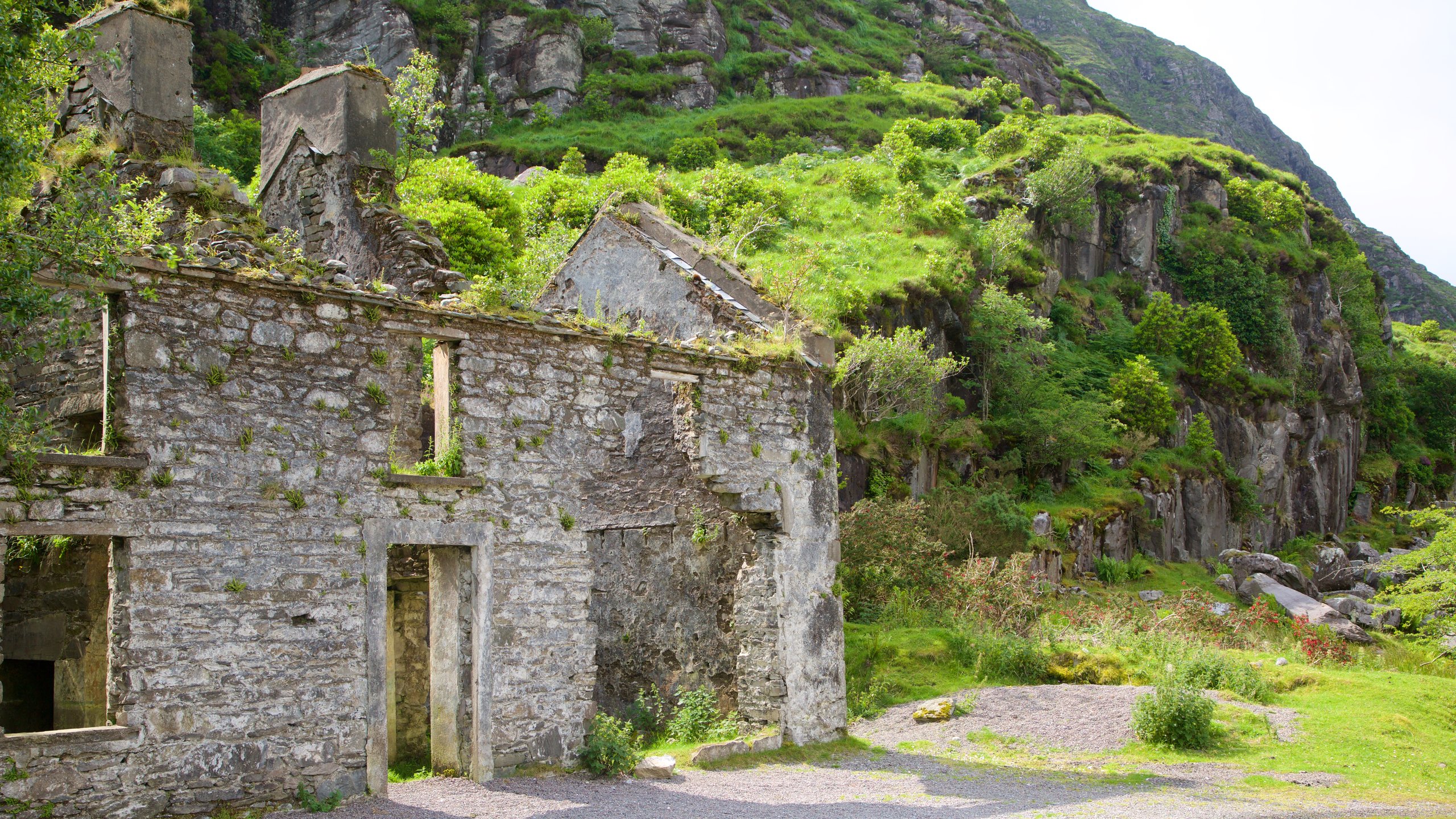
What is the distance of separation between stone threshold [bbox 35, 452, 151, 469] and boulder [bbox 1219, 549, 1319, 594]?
27.1m

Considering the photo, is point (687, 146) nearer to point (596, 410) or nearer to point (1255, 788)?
point (596, 410)

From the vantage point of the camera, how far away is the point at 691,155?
141 feet

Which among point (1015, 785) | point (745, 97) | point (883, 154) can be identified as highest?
point (745, 97)

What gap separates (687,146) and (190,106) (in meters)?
32.4

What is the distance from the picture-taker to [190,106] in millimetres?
12086

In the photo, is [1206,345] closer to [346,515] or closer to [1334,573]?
[1334,573]

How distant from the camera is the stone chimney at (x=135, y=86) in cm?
1139

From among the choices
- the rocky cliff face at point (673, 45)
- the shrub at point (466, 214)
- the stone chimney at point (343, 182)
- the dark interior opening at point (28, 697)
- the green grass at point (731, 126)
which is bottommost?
the dark interior opening at point (28, 697)

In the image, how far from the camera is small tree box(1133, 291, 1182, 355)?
4181cm

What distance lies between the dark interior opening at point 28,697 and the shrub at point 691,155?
110 ft

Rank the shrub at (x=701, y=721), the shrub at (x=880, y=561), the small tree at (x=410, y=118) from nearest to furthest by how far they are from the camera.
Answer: the shrub at (x=701, y=721)
the shrub at (x=880, y=561)
the small tree at (x=410, y=118)

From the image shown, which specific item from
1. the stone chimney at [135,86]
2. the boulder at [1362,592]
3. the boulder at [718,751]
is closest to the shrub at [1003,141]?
the boulder at [1362,592]

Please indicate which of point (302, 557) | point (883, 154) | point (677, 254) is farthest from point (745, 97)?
point (302, 557)

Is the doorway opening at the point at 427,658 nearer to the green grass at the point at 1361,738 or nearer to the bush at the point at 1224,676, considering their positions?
the green grass at the point at 1361,738
